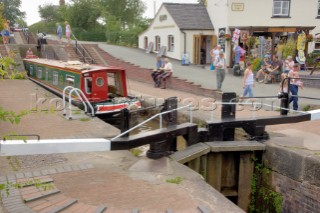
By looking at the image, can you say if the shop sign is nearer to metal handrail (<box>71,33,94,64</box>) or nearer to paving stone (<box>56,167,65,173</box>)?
metal handrail (<box>71,33,94,64</box>)

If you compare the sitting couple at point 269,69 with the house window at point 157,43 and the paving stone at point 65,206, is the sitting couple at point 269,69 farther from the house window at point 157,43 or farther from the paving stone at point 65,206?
the paving stone at point 65,206

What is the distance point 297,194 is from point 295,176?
1.10ft

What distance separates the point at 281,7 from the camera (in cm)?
2166

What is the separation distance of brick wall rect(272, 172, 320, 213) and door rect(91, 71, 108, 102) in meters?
6.61

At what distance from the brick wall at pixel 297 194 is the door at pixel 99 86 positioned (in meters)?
6.61

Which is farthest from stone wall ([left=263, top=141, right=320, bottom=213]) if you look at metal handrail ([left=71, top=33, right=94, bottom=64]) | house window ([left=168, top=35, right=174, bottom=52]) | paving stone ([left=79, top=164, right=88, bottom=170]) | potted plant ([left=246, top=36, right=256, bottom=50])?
house window ([left=168, top=35, right=174, bottom=52])

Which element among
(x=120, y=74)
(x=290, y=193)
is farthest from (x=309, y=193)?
(x=120, y=74)

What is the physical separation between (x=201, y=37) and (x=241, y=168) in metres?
16.4

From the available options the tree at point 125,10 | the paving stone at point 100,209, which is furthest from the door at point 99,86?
the tree at point 125,10

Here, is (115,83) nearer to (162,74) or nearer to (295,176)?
(162,74)

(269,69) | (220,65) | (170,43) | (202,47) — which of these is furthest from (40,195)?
(170,43)

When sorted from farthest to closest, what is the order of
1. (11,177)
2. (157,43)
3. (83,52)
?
1. (157,43)
2. (83,52)
3. (11,177)

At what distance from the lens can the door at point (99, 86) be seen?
12.1 meters

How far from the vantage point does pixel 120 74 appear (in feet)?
42.1
